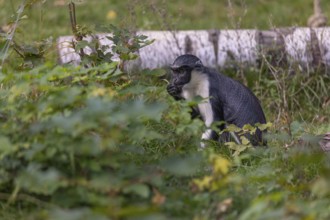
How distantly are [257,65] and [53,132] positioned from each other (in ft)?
13.2

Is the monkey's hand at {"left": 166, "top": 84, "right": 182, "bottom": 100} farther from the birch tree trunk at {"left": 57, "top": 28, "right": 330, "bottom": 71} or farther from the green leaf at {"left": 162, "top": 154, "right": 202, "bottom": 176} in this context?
the birch tree trunk at {"left": 57, "top": 28, "right": 330, "bottom": 71}

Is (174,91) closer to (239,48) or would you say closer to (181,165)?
(181,165)

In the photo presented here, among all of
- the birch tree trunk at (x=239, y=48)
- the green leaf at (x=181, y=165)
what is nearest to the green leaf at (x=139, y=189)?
the green leaf at (x=181, y=165)

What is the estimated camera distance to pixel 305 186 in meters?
4.19

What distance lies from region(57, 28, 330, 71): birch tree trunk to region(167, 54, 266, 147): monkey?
181 cm

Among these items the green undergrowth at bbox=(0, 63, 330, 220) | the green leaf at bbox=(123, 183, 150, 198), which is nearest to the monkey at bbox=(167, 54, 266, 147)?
the green undergrowth at bbox=(0, 63, 330, 220)

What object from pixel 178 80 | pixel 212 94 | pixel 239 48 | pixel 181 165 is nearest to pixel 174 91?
pixel 178 80

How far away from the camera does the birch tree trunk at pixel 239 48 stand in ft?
25.1

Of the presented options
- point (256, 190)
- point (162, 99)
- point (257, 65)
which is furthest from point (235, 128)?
point (257, 65)

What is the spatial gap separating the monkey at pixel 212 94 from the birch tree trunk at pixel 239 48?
5.92ft

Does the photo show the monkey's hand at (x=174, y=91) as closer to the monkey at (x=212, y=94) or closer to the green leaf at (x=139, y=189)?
the monkey at (x=212, y=94)

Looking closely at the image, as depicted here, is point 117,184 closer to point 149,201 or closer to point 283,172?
point 149,201

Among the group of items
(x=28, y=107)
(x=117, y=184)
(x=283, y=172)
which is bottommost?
(x=283, y=172)

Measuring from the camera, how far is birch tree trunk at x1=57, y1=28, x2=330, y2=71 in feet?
25.1
